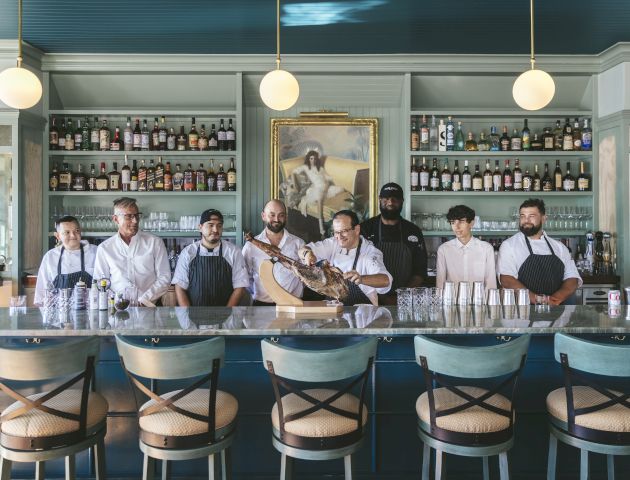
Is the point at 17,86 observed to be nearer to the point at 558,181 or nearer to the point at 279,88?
the point at 279,88

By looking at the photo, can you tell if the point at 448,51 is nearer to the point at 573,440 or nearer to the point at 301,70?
the point at 301,70

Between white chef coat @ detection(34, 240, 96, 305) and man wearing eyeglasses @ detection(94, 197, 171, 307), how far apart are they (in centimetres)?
20

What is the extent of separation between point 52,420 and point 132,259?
1.95 metres

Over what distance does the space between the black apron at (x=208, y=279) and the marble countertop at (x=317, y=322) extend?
79 centimetres

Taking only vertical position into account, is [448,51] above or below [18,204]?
above

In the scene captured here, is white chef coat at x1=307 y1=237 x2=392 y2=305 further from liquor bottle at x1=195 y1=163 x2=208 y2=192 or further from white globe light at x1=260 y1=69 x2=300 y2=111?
liquor bottle at x1=195 y1=163 x2=208 y2=192

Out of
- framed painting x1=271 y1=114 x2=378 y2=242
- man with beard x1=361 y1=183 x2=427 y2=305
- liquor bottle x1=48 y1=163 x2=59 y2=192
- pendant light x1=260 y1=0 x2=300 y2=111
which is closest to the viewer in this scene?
pendant light x1=260 y1=0 x2=300 y2=111

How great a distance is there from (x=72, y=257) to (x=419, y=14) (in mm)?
3460

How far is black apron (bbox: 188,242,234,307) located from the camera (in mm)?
4158

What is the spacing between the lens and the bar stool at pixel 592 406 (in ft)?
7.39

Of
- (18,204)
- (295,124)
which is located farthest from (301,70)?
(18,204)

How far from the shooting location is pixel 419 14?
450 cm

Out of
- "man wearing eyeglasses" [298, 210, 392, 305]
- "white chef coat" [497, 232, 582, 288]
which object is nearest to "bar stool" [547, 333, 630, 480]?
"man wearing eyeglasses" [298, 210, 392, 305]

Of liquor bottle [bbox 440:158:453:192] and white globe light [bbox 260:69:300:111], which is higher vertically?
white globe light [bbox 260:69:300:111]
